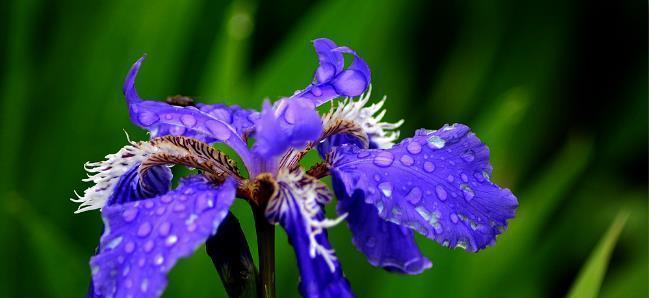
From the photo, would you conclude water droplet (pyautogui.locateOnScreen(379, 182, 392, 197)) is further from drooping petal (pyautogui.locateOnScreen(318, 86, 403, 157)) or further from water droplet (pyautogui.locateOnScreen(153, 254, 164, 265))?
water droplet (pyautogui.locateOnScreen(153, 254, 164, 265))

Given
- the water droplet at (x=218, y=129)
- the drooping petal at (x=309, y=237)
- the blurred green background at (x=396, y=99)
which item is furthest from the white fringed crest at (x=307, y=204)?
the blurred green background at (x=396, y=99)

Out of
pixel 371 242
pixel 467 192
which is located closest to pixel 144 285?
pixel 371 242

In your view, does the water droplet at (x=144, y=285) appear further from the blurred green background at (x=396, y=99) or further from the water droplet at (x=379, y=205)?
the blurred green background at (x=396, y=99)

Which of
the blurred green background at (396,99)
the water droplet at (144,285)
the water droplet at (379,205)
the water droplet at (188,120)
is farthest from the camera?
the blurred green background at (396,99)

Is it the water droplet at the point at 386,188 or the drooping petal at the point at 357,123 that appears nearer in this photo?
the water droplet at the point at 386,188

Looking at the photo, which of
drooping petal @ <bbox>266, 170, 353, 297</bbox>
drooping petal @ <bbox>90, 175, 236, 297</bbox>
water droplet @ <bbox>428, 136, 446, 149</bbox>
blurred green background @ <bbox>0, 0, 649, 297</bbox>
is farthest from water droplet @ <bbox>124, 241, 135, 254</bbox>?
blurred green background @ <bbox>0, 0, 649, 297</bbox>

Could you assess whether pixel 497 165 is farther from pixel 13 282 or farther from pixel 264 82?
pixel 13 282

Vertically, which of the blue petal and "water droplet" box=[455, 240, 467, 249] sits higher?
"water droplet" box=[455, 240, 467, 249]

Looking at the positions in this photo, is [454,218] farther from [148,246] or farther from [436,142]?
[148,246]
